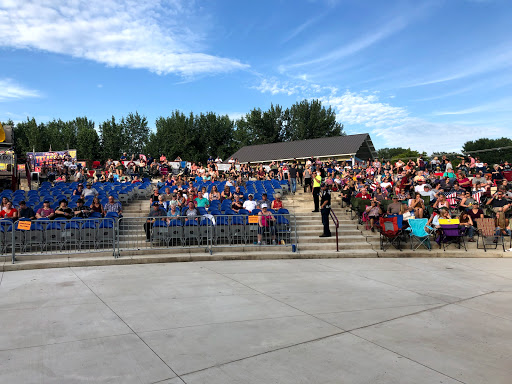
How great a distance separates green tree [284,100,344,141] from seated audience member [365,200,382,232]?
176ft

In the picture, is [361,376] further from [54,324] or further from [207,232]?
[207,232]

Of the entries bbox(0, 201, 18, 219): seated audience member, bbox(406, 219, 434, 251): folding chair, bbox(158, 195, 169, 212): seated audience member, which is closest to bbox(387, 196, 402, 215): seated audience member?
bbox(406, 219, 434, 251): folding chair

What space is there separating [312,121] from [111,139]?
112 ft

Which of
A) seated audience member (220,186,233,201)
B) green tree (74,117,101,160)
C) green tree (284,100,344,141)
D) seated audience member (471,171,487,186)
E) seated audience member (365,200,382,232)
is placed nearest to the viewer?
seated audience member (365,200,382,232)

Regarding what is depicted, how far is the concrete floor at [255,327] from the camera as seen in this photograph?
3832mm

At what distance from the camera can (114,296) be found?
265 inches

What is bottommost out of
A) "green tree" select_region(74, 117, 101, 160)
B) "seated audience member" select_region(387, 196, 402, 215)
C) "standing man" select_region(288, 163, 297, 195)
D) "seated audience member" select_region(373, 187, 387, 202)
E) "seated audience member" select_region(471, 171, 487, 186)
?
"seated audience member" select_region(387, 196, 402, 215)

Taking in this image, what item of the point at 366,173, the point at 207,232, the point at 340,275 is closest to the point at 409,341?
the point at 340,275

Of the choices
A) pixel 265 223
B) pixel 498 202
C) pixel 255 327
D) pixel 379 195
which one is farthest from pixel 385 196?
pixel 255 327

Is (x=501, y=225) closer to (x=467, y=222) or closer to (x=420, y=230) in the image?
(x=467, y=222)

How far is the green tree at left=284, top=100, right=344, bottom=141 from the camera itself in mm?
66312

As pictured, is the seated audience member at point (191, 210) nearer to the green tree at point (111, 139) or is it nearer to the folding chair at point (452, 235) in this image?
the folding chair at point (452, 235)

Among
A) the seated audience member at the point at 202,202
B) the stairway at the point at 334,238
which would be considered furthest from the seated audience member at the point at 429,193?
the seated audience member at the point at 202,202

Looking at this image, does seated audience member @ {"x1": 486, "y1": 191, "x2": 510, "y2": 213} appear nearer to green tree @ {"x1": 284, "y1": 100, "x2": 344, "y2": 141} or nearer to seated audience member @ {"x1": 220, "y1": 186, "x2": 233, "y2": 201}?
seated audience member @ {"x1": 220, "y1": 186, "x2": 233, "y2": 201}
